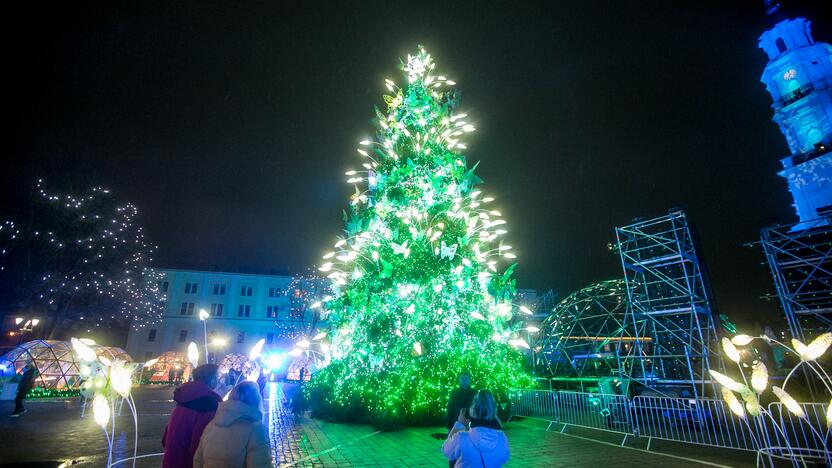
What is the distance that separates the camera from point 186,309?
49438 millimetres

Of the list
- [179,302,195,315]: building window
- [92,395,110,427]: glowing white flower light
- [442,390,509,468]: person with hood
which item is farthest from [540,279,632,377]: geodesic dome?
[179,302,195,315]: building window

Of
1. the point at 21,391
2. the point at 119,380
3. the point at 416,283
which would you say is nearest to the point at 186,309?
the point at 21,391

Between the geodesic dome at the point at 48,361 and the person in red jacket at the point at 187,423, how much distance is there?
23.9 metres

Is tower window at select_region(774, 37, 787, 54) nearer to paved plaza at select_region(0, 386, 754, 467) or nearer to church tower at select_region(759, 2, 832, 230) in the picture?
church tower at select_region(759, 2, 832, 230)

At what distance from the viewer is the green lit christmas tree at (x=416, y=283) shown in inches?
421

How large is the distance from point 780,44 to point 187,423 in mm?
52806

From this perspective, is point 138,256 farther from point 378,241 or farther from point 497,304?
point 497,304

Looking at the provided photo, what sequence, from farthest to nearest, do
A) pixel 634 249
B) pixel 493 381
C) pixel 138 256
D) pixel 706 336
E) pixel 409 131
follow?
pixel 138 256 < pixel 634 249 < pixel 706 336 < pixel 409 131 < pixel 493 381

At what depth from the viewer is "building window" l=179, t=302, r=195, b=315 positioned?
49.2 metres

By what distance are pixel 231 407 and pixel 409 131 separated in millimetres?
10780

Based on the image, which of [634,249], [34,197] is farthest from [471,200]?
[34,197]

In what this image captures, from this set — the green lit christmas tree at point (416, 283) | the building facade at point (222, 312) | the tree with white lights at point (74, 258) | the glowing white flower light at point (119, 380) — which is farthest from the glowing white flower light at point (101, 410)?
the building facade at point (222, 312)

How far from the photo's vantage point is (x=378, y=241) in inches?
469

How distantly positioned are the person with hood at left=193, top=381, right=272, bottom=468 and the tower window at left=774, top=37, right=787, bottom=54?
52.2 meters
